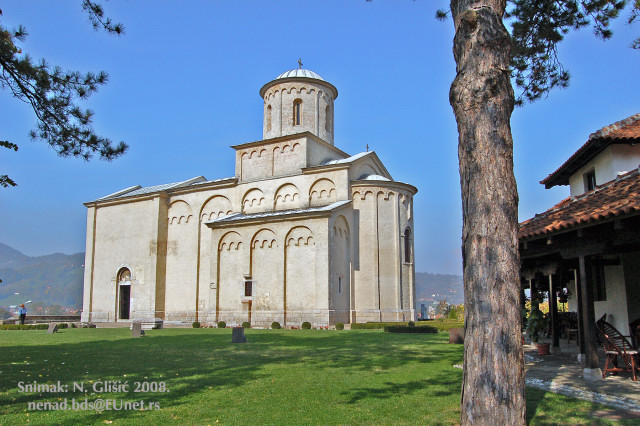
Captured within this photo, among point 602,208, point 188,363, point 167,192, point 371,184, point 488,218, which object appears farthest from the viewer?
point 167,192

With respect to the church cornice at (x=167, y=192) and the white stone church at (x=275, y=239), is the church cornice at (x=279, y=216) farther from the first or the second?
the church cornice at (x=167, y=192)

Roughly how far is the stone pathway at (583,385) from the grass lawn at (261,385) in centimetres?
41

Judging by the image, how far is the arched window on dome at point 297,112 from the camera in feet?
95.3

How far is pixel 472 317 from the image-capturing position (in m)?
5.02

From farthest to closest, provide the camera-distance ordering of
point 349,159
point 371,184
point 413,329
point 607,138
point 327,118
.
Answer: point 327,118 < point 349,159 < point 371,184 < point 413,329 < point 607,138

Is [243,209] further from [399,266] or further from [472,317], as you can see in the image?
[472,317]

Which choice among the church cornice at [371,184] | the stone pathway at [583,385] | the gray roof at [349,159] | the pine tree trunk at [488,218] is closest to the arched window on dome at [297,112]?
the gray roof at [349,159]

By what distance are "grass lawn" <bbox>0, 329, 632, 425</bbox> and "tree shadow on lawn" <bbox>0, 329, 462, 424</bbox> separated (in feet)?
0.07

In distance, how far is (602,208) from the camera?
26.0 feet

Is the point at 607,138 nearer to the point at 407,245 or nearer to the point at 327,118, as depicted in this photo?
the point at 407,245

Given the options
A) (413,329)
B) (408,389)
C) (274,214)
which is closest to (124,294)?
(274,214)

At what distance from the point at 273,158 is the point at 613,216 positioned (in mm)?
22524

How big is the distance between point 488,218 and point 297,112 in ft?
82.1

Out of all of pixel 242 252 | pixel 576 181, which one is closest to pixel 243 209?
pixel 242 252
